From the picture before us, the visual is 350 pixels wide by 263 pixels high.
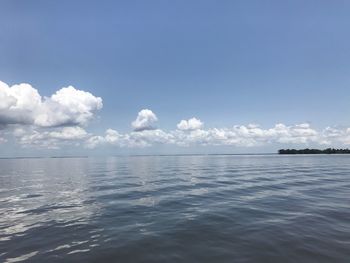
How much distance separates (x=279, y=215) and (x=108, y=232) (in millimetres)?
10982

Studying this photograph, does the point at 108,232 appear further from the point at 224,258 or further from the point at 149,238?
the point at 224,258

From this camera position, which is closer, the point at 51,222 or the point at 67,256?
the point at 67,256

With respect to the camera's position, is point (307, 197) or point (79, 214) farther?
point (307, 197)

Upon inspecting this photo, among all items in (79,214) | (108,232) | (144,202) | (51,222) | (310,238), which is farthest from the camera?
(144,202)

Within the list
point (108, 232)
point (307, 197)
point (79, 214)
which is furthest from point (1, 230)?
point (307, 197)

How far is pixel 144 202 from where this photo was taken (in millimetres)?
23562

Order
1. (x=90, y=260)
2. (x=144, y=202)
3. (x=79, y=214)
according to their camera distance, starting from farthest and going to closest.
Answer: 1. (x=144, y=202)
2. (x=79, y=214)
3. (x=90, y=260)

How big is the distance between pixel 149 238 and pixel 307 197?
58.1ft

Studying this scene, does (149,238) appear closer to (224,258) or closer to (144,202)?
(224,258)

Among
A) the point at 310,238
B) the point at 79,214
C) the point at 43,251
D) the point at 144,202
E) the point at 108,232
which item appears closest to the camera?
the point at 43,251

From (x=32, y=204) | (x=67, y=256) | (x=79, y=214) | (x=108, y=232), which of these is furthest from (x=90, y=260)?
(x=32, y=204)

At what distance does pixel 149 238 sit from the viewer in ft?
44.9

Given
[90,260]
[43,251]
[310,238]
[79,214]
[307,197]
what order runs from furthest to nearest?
[307,197] → [79,214] → [310,238] → [43,251] → [90,260]

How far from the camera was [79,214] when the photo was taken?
19.6 metres
